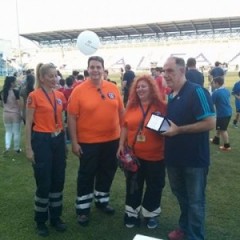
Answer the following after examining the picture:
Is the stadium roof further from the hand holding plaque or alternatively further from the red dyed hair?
the hand holding plaque

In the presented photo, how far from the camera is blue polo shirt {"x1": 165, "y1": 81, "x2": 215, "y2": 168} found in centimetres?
331

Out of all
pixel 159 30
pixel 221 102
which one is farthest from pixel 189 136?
pixel 159 30

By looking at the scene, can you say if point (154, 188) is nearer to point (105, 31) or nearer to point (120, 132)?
point (120, 132)

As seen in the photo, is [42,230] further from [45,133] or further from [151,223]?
[151,223]

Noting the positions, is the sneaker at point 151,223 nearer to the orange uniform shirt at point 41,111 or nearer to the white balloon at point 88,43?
the orange uniform shirt at point 41,111

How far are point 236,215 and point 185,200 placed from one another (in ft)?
4.40

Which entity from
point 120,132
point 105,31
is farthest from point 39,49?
point 120,132

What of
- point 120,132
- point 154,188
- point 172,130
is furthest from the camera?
point 120,132

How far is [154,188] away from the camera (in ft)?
13.7

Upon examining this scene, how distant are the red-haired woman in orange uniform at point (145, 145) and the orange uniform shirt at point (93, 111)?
0.21 metres

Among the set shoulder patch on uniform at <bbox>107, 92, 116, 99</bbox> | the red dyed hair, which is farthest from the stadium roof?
the red dyed hair

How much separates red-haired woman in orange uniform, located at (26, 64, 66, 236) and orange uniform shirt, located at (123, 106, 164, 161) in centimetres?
83

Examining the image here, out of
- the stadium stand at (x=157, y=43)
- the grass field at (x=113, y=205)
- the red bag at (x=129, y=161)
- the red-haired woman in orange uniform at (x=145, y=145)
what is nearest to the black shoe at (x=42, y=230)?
the grass field at (x=113, y=205)

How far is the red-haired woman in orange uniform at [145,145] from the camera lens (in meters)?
3.98
